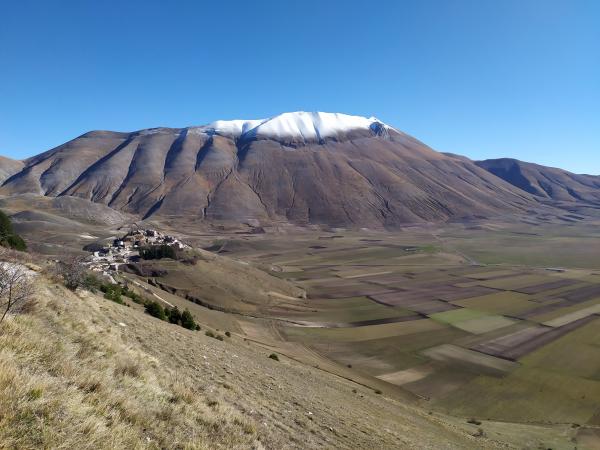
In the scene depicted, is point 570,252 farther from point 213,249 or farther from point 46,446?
point 46,446

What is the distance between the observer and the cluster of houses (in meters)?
80.2

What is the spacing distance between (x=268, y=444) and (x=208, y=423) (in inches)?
78.0

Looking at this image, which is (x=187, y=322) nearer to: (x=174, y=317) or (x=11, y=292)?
(x=174, y=317)

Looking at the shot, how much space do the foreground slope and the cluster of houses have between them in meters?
62.8

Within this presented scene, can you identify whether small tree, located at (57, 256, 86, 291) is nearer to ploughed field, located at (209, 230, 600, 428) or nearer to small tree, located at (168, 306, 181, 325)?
small tree, located at (168, 306, 181, 325)

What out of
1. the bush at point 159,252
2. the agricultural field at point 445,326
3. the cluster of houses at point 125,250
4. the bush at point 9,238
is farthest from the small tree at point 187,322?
the bush at point 159,252

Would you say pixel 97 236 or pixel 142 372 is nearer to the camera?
pixel 142 372

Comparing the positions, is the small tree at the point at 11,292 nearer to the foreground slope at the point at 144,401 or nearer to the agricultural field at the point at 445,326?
the foreground slope at the point at 144,401

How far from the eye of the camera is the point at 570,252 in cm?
15775

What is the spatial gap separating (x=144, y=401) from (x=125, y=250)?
327 feet

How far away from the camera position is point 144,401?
881cm

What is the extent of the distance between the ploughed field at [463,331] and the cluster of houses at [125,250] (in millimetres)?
32979

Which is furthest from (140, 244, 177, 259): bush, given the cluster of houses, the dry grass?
the dry grass

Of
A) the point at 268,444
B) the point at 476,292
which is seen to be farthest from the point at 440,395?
the point at 476,292
